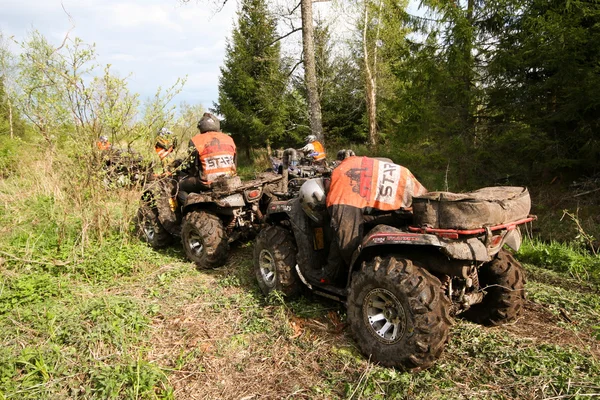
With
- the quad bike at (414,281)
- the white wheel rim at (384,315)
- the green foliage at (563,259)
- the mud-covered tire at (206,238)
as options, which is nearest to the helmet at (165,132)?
the mud-covered tire at (206,238)

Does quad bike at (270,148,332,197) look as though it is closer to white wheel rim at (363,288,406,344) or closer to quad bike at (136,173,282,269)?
quad bike at (136,173,282,269)

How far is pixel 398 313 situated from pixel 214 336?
6.08 feet

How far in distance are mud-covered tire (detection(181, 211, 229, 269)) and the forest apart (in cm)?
28

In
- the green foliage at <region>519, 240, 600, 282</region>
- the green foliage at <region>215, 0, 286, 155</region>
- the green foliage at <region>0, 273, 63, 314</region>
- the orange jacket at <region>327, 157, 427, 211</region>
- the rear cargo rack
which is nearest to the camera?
the rear cargo rack

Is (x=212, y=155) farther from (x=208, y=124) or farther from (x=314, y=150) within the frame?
(x=314, y=150)

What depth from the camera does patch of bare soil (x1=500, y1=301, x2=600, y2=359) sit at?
330cm

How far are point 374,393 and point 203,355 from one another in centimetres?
155

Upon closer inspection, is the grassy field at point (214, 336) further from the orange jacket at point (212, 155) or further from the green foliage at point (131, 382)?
the orange jacket at point (212, 155)

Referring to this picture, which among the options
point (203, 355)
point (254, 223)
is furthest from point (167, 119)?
point (203, 355)

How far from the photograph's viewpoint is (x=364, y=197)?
352 cm

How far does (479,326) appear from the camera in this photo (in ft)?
12.0

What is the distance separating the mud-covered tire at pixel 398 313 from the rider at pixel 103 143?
13.6 ft

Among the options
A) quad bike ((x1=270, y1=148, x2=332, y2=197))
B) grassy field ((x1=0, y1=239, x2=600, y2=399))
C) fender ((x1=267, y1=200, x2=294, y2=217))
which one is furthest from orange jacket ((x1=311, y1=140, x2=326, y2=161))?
grassy field ((x1=0, y1=239, x2=600, y2=399))

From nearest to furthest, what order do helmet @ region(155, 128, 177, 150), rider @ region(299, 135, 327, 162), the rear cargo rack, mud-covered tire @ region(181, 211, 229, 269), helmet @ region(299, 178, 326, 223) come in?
1. the rear cargo rack
2. helmet @ region(299, 178, 326, 223)
3. mud-covered tire @ region(181, 211, 229, 269)
4. helmet @ region(155, 128, 177, 150)
5. rider @ region(299, 135, 327, 162)
